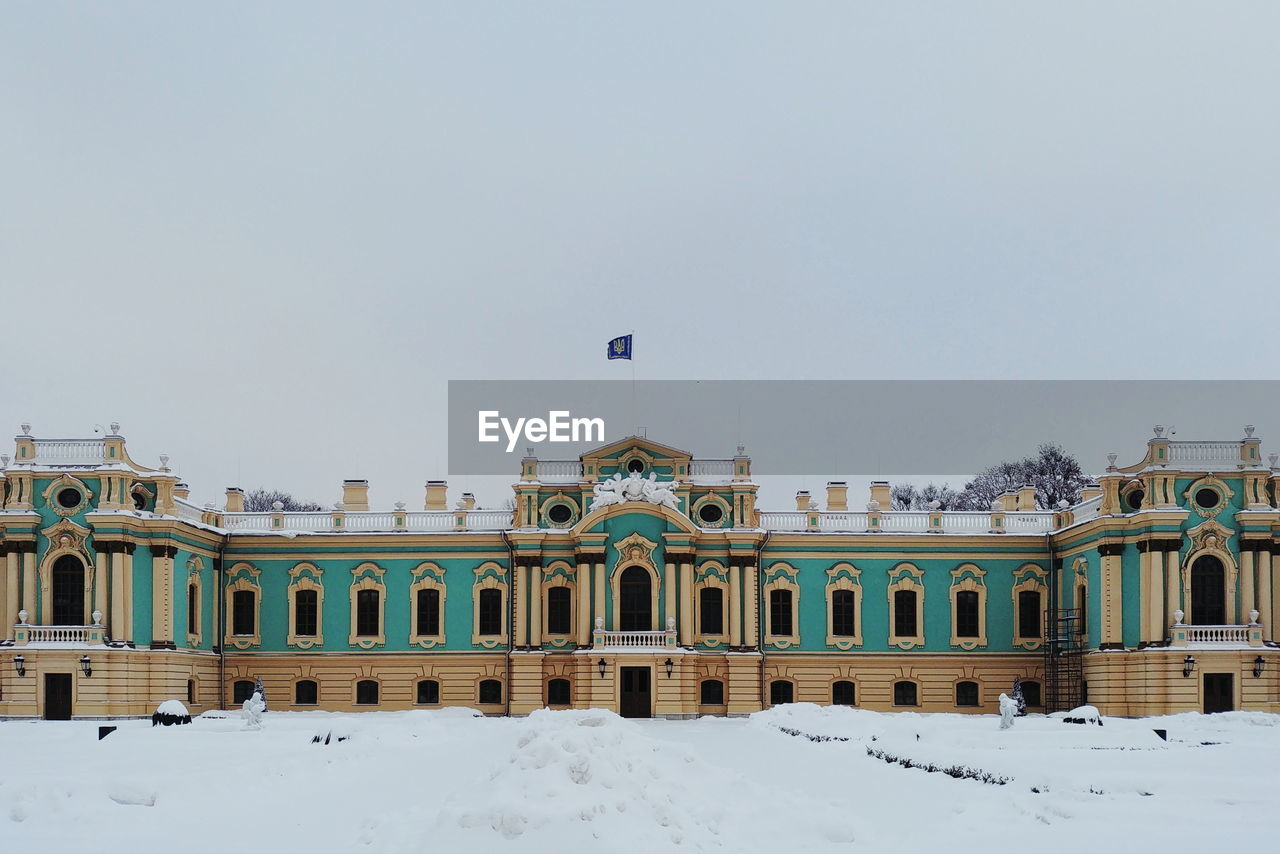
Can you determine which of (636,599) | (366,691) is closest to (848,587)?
(636,599)

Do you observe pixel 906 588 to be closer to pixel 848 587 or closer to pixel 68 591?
pixel 848 587

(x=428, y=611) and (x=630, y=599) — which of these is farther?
(x=428, y=611)

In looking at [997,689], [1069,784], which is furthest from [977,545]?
[1069,784]

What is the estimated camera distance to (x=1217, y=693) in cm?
3962

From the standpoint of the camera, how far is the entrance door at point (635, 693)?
4403 centimetres

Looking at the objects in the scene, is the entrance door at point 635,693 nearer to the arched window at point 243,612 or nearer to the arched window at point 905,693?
the arched window at point 905,693

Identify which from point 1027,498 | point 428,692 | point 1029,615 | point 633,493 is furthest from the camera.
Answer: point 1027,498

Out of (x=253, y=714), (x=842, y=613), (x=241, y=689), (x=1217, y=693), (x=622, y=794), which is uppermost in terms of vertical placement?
(x=622, y=794)

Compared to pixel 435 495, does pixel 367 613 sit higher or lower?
lower

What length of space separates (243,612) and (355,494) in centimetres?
561

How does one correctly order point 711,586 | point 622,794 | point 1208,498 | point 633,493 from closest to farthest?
point 622,794
point 1208,498
point 633,493
point 711,586

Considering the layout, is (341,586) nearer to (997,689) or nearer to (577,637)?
(577,637)

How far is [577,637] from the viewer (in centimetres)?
4566

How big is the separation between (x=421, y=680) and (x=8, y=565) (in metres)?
13.6
